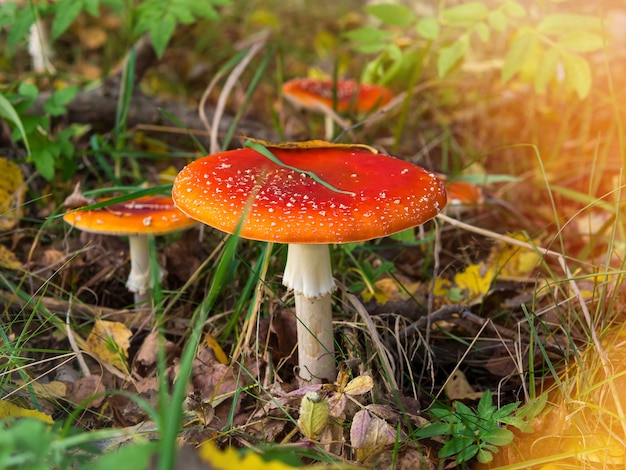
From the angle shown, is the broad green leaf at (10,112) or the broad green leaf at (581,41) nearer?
the broad green leaf at (10,112)

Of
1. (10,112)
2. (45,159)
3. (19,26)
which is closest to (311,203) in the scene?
(10,112)

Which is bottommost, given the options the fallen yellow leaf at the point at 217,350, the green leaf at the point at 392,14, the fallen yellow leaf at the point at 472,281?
the fallen yellow leaf at the point at 472,281

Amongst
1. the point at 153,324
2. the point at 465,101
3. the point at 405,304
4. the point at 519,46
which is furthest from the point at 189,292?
the point at 465,101

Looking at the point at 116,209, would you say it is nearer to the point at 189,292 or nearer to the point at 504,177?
the point at 189,292

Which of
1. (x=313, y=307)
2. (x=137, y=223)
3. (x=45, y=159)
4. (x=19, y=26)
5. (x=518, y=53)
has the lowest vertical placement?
(x=313, y=307)

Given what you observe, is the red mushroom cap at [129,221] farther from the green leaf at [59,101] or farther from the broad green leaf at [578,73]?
the broad green leaf at [578,73]

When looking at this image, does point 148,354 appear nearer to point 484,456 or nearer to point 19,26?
point 484,456

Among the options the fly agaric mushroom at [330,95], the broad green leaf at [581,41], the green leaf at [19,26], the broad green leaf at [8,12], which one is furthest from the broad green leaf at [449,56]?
the broad green leaf at [8,12]
